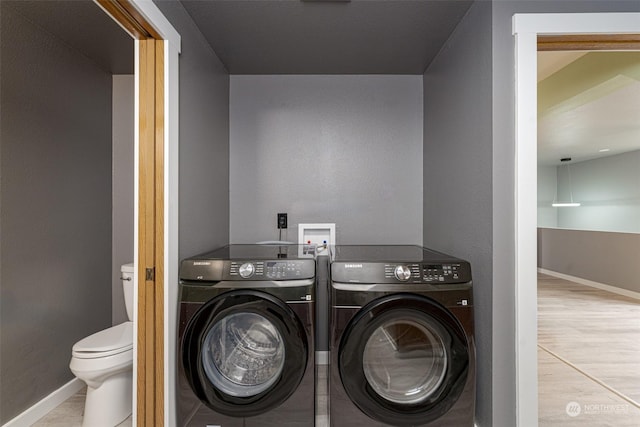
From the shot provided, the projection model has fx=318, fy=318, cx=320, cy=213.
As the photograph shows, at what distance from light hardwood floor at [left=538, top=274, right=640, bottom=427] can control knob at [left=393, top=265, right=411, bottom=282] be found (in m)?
0.63

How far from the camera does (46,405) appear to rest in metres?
2.00

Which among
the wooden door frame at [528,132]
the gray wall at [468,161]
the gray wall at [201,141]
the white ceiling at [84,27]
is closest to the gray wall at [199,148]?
the gray wall at [201,141]

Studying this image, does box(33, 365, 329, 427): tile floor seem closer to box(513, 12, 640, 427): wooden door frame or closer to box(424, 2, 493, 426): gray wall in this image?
box(424, 2, 493, 426): gray wall

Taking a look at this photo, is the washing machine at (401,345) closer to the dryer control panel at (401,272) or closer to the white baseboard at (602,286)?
the dryer control panel at (401,272)

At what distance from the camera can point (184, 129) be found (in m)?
1.82

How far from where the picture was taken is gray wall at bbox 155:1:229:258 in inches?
70.9

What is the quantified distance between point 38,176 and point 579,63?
3245mm

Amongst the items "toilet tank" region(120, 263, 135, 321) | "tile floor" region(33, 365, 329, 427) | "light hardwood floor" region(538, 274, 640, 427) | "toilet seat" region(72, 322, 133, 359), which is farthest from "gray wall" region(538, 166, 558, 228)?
"toilet tank" region(120, 263, 135, 321)

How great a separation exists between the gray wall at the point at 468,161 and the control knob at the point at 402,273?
40 centimetres

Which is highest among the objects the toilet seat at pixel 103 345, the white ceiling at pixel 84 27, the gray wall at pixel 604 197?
the white ceiling at pixel 84 27

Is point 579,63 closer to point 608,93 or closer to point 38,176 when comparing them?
point 608,93

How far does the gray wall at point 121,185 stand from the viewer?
8.82ft

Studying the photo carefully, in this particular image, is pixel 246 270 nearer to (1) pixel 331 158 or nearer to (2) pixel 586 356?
(1) pixel 331 158

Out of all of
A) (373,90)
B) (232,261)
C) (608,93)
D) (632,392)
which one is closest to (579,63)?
(608,93)
